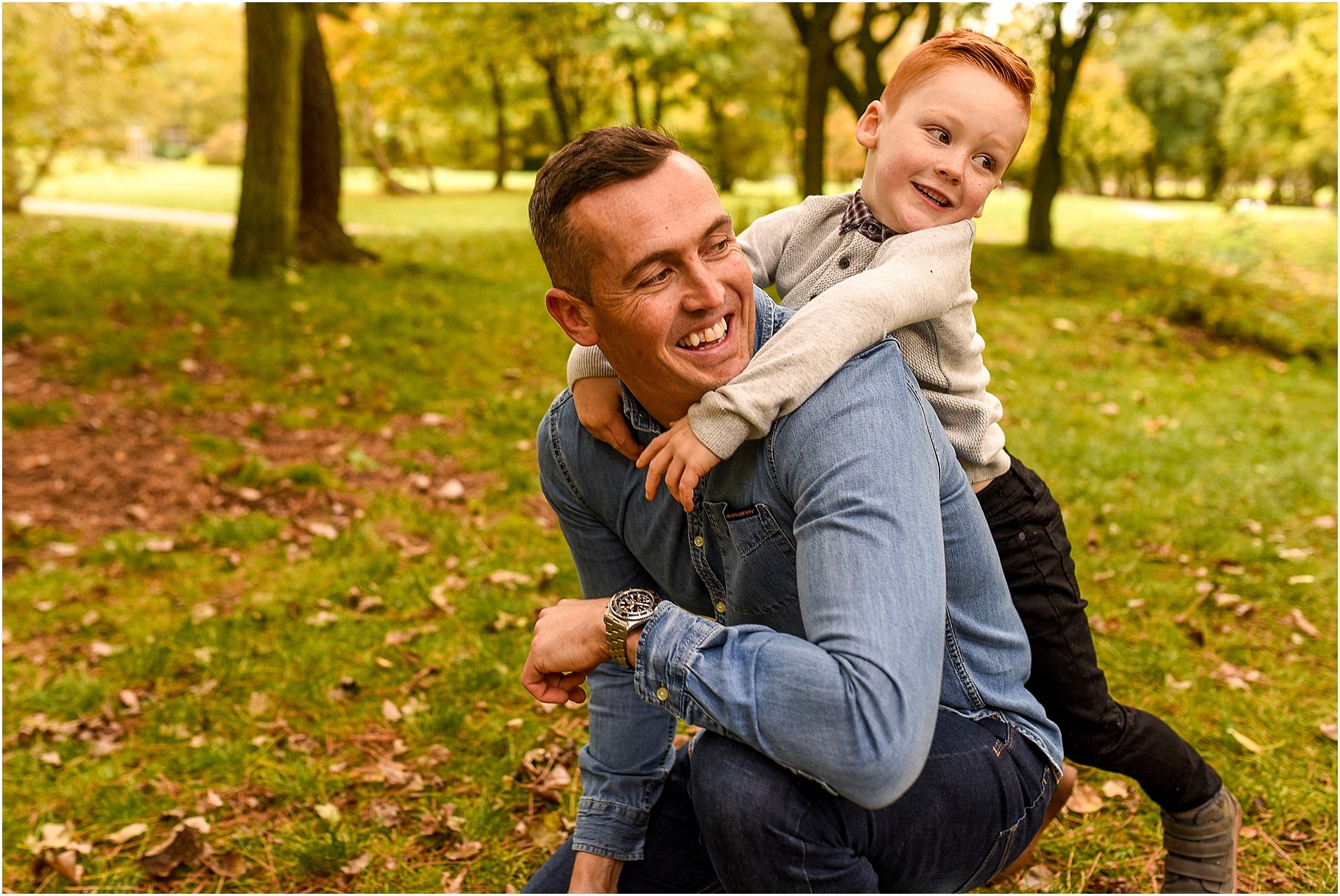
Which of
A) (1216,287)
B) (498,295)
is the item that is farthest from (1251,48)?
(498,295)

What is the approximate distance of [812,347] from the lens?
186 centimetres

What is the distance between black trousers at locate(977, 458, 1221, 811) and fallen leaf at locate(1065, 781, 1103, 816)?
90 centimetres

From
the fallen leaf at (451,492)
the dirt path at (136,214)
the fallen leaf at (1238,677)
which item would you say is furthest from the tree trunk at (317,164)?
the fallen leaf at (1238,677)

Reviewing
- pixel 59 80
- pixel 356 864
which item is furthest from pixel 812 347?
pixel 59 80

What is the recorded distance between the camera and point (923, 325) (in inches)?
87.6

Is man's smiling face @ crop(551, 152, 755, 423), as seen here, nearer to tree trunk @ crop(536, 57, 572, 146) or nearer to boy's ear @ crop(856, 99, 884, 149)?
boy's ear @ crop(856, 99, 884, 149)

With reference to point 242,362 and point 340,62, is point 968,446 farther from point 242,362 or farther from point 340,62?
point 340,62

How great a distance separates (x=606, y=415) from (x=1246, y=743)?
3.13 meters

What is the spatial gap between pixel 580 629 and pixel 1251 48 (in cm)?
4494

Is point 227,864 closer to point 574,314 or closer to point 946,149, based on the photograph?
point 574,314

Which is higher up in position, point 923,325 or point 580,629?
point 923,325

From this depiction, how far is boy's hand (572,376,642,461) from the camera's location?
7.30 feet

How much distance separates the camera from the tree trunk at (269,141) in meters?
9.36

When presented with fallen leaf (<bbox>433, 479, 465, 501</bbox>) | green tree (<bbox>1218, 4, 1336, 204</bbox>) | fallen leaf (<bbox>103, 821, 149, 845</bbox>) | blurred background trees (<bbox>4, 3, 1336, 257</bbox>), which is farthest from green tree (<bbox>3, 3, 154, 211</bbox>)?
green tree (<bbox>1218, 4, 1336, 204</bbox>)
